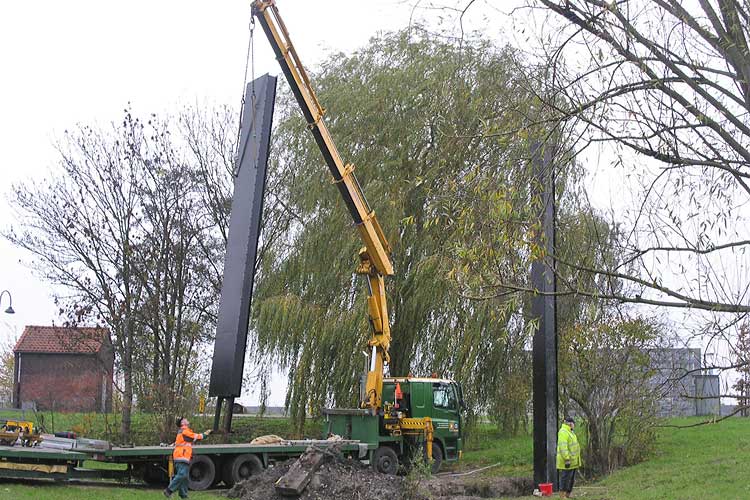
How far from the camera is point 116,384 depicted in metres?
26.4

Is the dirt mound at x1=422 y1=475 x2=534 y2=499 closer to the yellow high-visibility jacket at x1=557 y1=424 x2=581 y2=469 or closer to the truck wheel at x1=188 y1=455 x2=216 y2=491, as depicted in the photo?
the yellow high-visibility jacket at x1=557 y1=424 x2=581 y2=469

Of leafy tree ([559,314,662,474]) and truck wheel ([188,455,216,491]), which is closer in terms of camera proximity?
truck wheel ([188,455,216,491])

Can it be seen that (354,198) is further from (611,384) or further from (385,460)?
(611,384)

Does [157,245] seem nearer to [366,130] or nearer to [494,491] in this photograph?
[366,130]

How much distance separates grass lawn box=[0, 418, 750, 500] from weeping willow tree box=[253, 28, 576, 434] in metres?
1.62

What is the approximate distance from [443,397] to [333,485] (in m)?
7.13

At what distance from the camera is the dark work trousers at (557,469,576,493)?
48.2 feet

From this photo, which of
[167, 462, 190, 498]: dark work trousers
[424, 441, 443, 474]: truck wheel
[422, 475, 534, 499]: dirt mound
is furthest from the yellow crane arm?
[167, 462, 190, 498]: dark work trousers

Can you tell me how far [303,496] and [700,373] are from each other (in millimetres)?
7790

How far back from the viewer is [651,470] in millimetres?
17156

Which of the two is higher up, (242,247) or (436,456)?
(242,247)

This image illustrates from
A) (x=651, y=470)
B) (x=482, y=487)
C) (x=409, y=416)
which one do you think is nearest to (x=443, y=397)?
(x=409, y=416)

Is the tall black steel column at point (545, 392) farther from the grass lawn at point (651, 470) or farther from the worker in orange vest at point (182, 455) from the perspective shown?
the worker in orange vest at point (182, 455)

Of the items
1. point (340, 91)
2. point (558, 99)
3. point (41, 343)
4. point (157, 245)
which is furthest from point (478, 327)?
point (41, 343)
